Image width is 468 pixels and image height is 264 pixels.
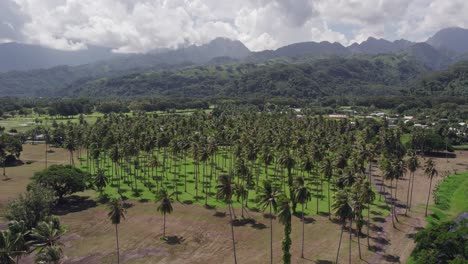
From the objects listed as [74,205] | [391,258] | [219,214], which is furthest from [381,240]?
[74,205]

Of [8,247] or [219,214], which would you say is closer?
[8,247]

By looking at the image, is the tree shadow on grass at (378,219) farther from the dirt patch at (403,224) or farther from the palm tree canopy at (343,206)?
the palm tree canopy at (343,206)

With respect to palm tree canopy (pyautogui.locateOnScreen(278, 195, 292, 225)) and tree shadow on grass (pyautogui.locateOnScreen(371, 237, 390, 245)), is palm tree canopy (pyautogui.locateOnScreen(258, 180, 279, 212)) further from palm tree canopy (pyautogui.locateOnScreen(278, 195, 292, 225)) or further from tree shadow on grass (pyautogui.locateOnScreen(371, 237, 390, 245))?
tree shadow on grass (pyautogui.locateOnScreen(371, 237, 390, 245))

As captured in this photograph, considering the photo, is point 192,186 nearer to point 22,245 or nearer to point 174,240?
point 174,240

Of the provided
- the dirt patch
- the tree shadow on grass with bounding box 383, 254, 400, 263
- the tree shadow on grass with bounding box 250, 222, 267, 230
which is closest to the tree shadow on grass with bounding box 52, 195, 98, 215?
the tree shadow on grass with bounding box 250, 222, 267, 230

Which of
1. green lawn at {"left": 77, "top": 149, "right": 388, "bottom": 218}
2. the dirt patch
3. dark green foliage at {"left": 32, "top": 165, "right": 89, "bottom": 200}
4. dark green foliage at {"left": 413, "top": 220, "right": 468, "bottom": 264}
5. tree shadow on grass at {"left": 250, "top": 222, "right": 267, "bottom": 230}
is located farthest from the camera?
green lawn at {"left": 77, "top": 149, "right": 388, "bottom": 218}
